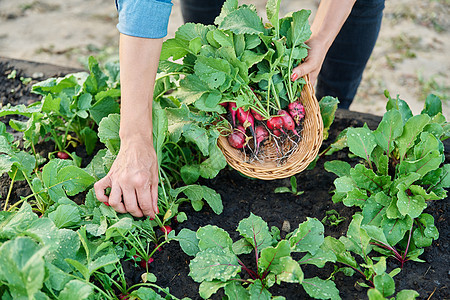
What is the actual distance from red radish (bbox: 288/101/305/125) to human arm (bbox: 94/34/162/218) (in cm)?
52

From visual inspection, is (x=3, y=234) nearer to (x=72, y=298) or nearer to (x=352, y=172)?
(x=72, y=298)

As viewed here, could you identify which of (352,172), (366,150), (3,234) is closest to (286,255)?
(352,172)

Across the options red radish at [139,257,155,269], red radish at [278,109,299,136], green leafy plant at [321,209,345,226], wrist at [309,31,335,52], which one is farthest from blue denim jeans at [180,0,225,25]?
red radish at [139,257,155,269]

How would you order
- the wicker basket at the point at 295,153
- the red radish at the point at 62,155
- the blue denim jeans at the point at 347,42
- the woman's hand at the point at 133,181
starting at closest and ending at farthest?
the woman's hand at the point at 133,181 < the wicker basket at the point at 295,153 < the red radish at the point at 62,155 < the blue denim jeans at the point at 347,42

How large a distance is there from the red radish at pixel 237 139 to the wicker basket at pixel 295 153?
1.1 inches

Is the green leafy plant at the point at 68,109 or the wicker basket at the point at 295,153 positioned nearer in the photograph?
the wicker basket at the point at 295,153

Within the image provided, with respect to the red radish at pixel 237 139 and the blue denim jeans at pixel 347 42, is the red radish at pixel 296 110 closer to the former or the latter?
the red radish at pixel 237 139

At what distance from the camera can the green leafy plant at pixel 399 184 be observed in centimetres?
136

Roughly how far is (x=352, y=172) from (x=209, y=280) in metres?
0.58

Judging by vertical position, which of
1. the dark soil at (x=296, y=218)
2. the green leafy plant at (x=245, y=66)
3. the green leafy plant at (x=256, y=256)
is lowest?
the dark soil at (x=296, y=218)

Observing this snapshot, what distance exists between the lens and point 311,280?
4.17 ft

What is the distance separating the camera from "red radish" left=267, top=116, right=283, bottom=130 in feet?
5.19

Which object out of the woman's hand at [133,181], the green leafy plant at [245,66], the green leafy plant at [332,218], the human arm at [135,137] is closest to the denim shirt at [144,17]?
the human arm at [135,137]

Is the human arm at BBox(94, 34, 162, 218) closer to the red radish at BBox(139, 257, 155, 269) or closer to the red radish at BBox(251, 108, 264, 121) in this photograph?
the red radish at BBox(139, 257, 155, 269)
